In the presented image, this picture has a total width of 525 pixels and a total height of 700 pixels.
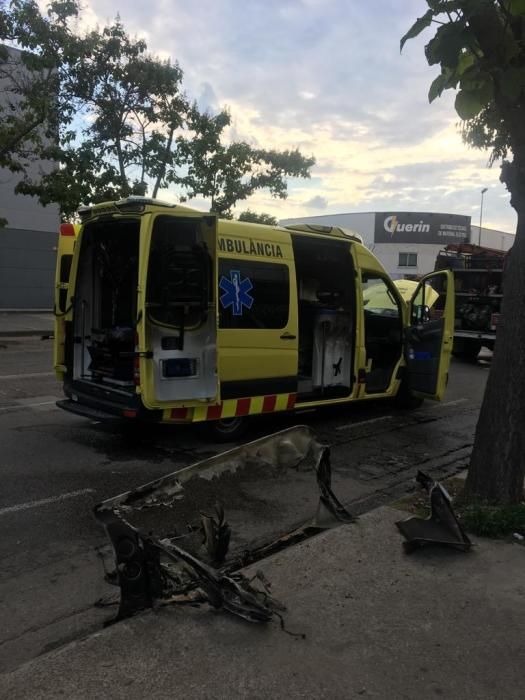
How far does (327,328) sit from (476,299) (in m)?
8.19

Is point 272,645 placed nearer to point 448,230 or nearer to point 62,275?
point 62,275

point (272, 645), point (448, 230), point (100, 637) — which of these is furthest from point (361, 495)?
point (448, 230)

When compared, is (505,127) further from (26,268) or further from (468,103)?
(26,268)

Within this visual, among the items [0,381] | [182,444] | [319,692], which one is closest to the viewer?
[319,692]

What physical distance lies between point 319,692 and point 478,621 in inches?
41.3

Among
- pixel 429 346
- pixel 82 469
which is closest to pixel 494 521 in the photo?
pixel 82 469


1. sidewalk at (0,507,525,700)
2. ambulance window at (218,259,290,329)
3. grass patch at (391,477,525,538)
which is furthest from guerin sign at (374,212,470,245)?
sidewalk at (0,507,525,700)

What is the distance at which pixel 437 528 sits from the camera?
4078mm

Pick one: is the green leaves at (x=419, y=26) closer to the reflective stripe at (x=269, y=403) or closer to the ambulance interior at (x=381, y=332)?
the reflective stripe at (x=269, y=403)

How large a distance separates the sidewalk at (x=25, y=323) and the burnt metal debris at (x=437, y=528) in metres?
14.9

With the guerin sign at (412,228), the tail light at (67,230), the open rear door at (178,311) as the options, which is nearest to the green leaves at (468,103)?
the open rear door at (178,311)

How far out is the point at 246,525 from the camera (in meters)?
4.60

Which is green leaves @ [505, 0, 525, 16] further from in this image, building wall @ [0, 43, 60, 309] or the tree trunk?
building wall @ [0, 43, 60, 309]

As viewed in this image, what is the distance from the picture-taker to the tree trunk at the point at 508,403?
449 centimetres
